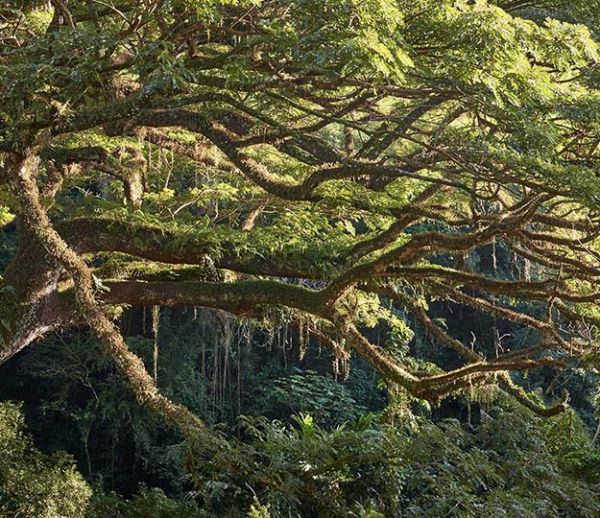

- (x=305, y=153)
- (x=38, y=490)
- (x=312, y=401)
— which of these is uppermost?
(x=305, y=153)

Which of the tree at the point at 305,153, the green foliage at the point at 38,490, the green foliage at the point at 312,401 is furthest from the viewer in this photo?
the green foliage at the point at 312,401

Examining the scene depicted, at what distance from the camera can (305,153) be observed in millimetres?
5109

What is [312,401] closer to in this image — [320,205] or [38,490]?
[38,490]

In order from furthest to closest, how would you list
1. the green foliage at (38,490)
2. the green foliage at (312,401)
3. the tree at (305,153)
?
the green foliage at (312,401), the green foliage at (38,490), the tree at (305,153)

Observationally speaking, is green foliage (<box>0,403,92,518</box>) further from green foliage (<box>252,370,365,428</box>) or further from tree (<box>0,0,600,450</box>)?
green foliage (<box>252,370,365,428</box>)

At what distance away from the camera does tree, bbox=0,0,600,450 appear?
12.1 feet

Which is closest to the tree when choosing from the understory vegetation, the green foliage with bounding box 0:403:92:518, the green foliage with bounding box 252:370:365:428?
A: the understory vegetation

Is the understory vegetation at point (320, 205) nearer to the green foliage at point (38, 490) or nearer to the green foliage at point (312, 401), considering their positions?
the green foliage at point (38, 490)

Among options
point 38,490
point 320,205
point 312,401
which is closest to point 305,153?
point 320,205

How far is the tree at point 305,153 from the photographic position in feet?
12.1

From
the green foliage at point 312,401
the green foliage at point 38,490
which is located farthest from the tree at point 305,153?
the green foliage at point 312,401

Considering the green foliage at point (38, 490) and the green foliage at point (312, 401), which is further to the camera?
the green foliage at point (312, 401)

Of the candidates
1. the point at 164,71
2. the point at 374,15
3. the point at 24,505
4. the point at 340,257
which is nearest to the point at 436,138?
the point at 340,257

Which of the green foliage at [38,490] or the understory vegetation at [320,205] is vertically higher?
the understory vegetation at [320,205]
